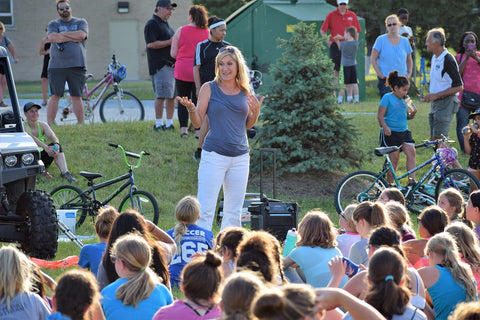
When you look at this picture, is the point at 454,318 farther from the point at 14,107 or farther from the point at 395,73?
the point at 395,73

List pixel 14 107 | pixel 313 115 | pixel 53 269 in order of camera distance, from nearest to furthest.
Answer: pixel 53 269
pixel 14 107
pixel 313 115

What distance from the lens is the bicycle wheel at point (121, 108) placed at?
44.5ft

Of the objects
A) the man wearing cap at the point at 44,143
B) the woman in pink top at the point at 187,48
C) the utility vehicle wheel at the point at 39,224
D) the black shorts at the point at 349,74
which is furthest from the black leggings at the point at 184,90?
the black shorts at the point at 349,74

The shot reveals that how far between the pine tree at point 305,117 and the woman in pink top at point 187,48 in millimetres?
1178

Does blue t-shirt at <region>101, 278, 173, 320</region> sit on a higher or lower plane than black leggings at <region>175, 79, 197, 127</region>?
lower

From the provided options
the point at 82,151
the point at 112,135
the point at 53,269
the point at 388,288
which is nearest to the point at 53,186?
the point at 82,151

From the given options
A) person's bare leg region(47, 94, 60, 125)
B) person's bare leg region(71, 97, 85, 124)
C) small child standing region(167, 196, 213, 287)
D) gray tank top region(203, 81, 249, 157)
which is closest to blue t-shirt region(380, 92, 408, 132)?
gray tank top region(203, 81, 249, 157)

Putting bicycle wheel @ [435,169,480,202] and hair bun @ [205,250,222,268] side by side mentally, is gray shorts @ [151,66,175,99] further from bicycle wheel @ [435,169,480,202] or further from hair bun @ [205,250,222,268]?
hair bun @ [205,250,222,268]

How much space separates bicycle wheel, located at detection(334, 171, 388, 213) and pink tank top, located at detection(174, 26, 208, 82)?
2843mm

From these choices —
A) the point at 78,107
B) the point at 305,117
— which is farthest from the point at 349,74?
the point at 78,107

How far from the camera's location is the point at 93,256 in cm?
569

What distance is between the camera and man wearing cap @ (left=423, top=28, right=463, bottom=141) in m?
11.3

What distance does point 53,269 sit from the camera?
6.90 meters

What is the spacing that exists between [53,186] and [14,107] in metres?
2.27
